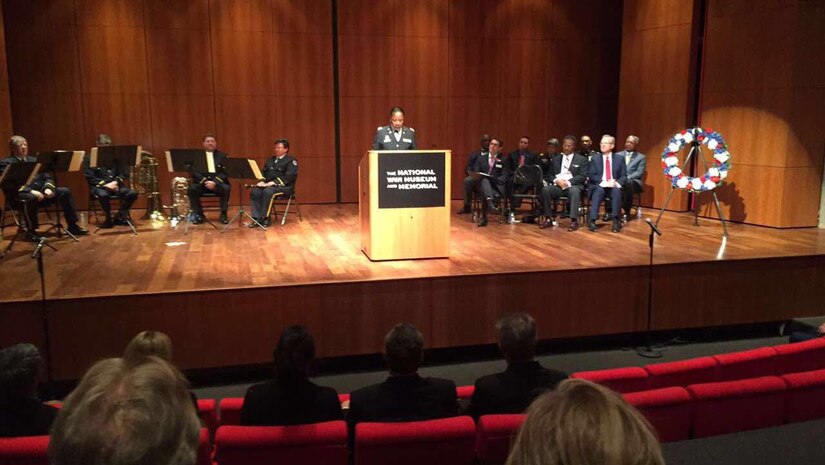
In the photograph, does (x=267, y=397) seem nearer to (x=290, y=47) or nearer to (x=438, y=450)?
(x=438, y=450)

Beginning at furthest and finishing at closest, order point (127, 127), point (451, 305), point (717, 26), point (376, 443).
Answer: point (127, 127) < point (717, 26) < point (451, 305) < point (376, 443)

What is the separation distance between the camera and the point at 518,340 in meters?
3.15

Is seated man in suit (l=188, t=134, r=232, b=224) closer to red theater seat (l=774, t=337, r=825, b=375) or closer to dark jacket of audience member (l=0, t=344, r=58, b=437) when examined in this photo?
dark jacket of audience member (l=0, t=344, r=58, b=437)

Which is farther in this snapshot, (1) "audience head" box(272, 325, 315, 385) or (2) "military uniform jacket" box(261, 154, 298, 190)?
(2) "military uniform jacket" box(261, 154, 298, 190)

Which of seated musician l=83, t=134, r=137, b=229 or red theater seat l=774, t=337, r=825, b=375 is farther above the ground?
seated musician l=83, t=134, r=137, b=229

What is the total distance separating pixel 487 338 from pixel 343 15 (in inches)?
261

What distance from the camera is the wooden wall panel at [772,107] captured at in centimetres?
822

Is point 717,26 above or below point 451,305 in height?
above

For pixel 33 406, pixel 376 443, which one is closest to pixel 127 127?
pixel 33 406

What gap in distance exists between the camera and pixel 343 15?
413 inches

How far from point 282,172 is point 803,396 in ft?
22.7

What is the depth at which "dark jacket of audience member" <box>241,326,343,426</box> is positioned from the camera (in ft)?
9.47

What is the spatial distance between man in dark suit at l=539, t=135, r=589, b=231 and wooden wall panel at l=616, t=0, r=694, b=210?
6.50ft

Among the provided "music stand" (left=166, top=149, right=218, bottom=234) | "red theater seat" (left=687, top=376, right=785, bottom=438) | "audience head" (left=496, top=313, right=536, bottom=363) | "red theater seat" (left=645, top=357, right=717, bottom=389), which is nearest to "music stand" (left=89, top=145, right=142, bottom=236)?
"music stand" (left=166, top=149, right=218, bottom=234)
